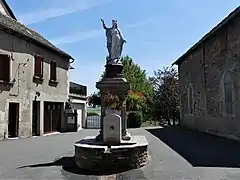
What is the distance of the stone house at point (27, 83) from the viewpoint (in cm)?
1781

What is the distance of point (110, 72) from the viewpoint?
11.1 meters

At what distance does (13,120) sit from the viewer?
1872cm

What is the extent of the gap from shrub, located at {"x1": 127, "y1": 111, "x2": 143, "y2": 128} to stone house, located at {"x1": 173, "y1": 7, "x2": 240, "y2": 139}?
6.28 metres

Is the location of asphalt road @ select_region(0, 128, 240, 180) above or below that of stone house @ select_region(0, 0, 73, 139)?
below

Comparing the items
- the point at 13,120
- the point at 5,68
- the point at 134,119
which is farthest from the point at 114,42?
the point at 134,119

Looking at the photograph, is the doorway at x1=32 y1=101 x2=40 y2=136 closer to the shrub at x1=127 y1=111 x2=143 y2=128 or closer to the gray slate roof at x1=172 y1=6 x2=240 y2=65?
the gray slate roof at x1=172 y1=6 x2=240 y2=65

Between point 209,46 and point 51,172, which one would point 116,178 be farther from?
point 209,46

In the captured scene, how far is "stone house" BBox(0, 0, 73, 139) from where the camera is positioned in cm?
1781

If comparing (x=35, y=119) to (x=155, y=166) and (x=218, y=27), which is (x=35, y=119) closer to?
(x=218, y=27)

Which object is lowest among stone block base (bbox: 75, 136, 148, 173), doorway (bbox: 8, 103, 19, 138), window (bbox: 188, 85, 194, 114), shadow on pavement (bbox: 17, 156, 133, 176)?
shadow on pavement (bbox: 17, 156, 133, 176)

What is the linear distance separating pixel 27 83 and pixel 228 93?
37.5 ft

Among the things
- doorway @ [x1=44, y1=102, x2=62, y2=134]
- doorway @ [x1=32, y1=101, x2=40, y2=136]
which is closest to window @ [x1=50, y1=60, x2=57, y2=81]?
doorway @ [x1=44, y1=102, x2=62, y2=134]

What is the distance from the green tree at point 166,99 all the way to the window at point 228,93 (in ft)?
54.3

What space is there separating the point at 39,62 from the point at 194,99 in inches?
431
